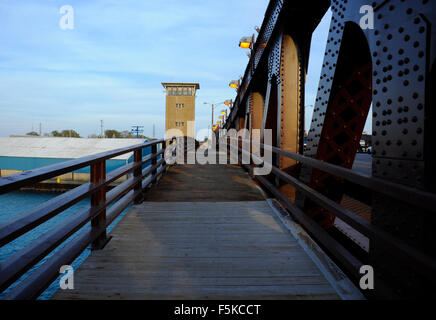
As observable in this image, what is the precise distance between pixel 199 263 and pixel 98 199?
136cm

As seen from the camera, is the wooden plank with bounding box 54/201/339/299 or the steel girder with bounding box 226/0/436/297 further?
the wooden plank with bounding box 54/201/339/299

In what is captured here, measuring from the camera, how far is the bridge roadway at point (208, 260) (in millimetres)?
2391

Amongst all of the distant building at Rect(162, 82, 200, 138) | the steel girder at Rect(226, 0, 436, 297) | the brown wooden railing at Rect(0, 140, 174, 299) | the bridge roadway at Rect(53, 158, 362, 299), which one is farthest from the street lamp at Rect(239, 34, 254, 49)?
the distant building at Rect(162, 82, 200, 138)

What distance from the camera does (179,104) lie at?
2418 inches

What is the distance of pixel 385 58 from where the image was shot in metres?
2.08

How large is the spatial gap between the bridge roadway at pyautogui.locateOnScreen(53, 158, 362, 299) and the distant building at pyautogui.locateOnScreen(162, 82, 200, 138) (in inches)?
2217

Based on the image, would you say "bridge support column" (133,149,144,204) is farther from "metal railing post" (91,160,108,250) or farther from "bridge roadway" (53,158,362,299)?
"metal railing post" (91,160,108,250)

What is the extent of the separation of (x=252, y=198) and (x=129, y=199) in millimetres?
2648

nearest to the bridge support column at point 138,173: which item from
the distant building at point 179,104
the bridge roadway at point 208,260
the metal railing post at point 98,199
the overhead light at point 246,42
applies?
the bridge roadway at point 208,260

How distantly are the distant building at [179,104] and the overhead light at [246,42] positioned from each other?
50.5m

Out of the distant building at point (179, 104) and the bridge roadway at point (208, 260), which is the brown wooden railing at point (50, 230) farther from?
the distant building at point (179, 104)

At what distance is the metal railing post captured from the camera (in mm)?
3002
